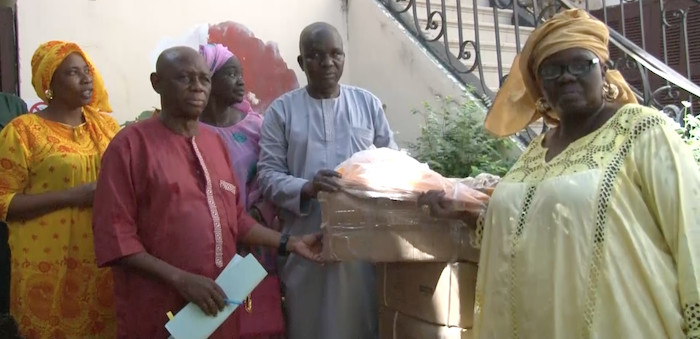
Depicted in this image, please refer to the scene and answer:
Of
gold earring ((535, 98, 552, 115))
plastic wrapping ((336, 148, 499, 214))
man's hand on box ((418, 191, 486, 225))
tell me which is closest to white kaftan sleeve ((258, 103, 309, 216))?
plastic wrapping ((336, 148, 499, 214))

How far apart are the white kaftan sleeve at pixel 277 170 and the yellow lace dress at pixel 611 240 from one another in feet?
3.67

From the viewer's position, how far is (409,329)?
9.75 feet

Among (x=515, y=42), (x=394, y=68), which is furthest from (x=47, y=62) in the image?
(x=515, y=42)

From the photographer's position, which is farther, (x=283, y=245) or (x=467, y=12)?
(x=467, y=12)

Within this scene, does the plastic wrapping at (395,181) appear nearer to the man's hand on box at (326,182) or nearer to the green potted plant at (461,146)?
the man's hand on box at (326,182)

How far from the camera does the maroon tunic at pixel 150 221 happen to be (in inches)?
95.3

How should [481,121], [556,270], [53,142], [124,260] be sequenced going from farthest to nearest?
[481,121] → [53,142] → [124,260] → [556,270]

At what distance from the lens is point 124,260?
2412 millimetres

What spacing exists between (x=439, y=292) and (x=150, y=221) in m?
1.15

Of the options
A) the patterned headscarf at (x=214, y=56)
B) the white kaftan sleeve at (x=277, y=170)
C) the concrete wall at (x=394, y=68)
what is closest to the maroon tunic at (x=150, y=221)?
the white kaftan sleeve at (x=277, y=170)

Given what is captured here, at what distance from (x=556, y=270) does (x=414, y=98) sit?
11.2 ft

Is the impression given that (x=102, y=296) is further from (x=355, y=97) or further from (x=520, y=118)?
(x=520, y=118)

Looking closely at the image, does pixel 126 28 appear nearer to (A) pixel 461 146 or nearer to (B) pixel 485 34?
(A) pixel 461 146

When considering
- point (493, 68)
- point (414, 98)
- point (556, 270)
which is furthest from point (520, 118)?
point (493, 68)
